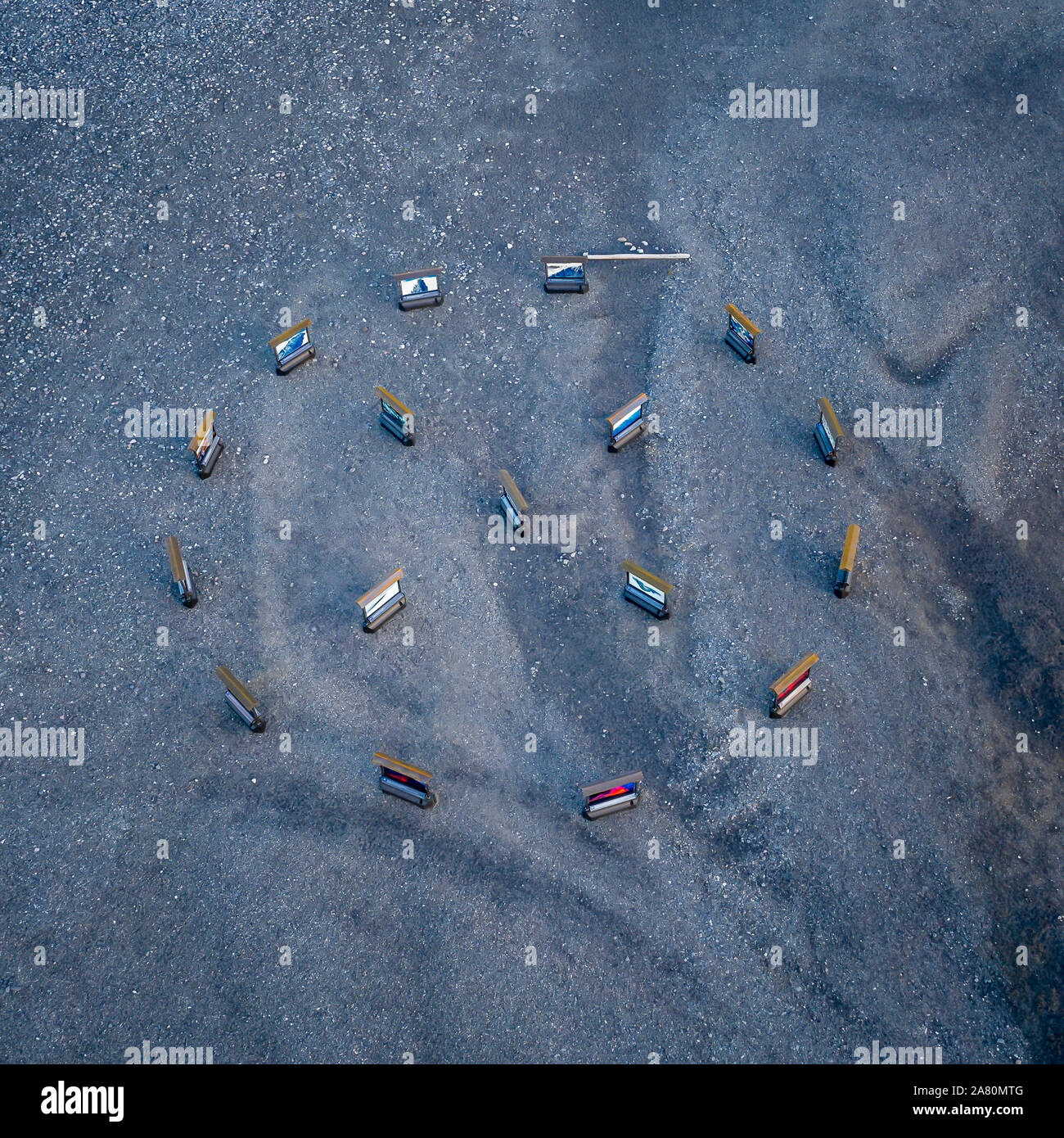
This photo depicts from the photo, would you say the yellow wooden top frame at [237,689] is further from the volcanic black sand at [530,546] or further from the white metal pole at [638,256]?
the white metal pole at [638,256]

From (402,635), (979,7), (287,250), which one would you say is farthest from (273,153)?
(979,7)

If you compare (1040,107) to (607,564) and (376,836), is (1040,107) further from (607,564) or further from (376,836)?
(376,836)

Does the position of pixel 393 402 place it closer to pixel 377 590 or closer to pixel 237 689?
pixel 377 590

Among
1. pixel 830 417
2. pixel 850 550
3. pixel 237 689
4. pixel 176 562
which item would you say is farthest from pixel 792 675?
pixel 176 562

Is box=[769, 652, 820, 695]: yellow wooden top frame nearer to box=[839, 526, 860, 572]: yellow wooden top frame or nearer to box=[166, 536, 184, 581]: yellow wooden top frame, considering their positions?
box=[839, 526, 860, 572]: yellow wooden top frame

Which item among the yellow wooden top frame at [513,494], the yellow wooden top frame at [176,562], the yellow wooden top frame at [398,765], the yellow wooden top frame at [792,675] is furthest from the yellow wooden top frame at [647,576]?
the yellow wooden top frame at [176,562]

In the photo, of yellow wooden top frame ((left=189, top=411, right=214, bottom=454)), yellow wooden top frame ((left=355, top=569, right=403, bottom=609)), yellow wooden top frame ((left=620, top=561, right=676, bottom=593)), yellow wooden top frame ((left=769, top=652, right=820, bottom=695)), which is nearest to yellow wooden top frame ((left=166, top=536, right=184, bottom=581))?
yellow wooden top frame ((left=189, top=411, right=214, bottom=454))
